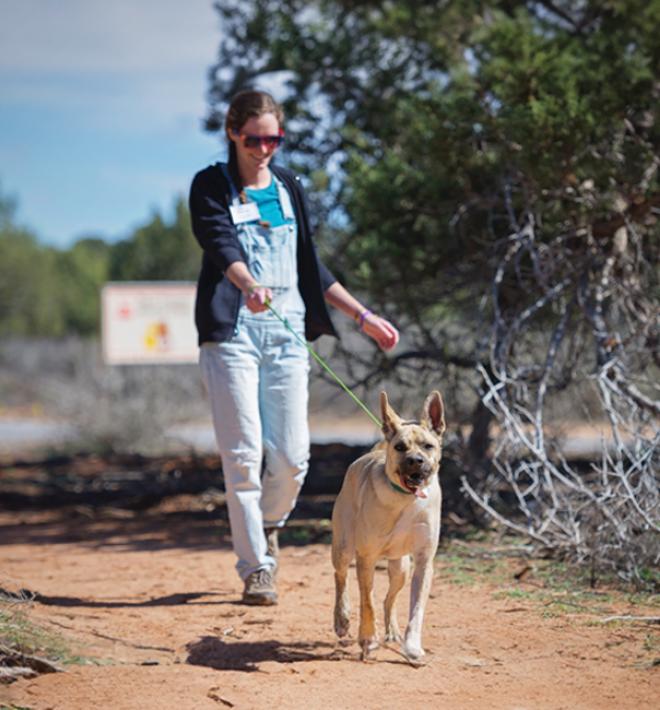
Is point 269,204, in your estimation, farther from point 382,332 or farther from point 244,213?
point 382,332

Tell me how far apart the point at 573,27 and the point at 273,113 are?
15.3 ft

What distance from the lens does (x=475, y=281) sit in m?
8.76

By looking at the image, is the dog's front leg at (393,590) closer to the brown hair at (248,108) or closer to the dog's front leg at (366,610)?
the dog's front leg at (366,610)

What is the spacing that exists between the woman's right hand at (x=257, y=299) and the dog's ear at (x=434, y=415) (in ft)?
3.46

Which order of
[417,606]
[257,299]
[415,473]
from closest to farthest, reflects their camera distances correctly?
[415,473], [417,606], [257,299]

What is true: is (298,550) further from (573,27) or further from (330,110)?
(573,27)

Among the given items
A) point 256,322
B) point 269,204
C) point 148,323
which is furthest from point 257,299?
point 148,323

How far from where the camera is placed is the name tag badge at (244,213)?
597 centimetres

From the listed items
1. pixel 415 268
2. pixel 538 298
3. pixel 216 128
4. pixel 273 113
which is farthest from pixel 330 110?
pixel 273 113

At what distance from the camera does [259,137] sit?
5.94 metres

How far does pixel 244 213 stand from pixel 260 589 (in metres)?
2.07

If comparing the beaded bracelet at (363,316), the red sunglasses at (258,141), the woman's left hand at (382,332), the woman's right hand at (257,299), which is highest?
the red sunglasses at (258,141)

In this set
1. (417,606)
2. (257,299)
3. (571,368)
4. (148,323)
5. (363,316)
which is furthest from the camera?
(148,323)

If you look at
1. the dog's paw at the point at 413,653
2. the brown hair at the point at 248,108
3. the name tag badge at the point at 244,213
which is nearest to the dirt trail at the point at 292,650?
the dog's paw at the point at 413,653
